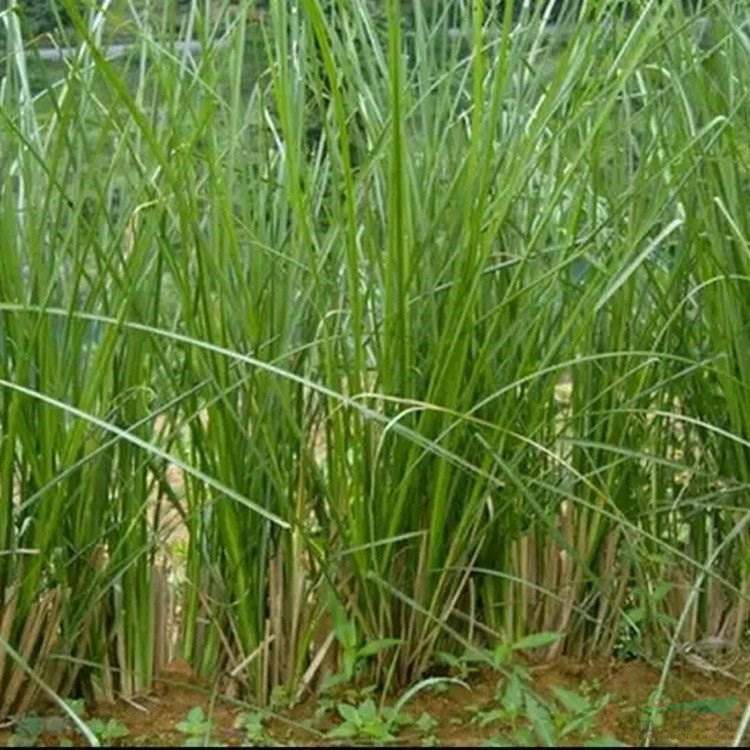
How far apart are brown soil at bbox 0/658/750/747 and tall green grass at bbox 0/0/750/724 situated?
35 millimetres

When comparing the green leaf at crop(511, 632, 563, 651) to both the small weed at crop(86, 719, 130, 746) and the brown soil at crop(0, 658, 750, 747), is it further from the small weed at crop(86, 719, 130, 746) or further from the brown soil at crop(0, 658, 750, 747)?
the small weed at crop(86, 719, 130, 746)

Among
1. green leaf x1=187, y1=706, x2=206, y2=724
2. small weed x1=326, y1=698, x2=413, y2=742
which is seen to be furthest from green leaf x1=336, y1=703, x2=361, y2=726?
green leaf x1=187, y1=706, x2=206, y2=724

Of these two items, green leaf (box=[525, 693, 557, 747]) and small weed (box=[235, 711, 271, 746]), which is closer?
green leaf (box=[525, 693, 557, 747])

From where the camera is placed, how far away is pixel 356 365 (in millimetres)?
1433

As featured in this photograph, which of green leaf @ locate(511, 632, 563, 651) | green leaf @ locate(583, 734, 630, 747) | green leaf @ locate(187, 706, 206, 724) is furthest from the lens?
green leaf @ locate(511, 632, 563, 651)

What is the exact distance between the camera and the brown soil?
Answer: 1.38 meters

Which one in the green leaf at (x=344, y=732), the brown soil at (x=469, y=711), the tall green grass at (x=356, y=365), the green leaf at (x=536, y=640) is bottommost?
the brown soil at (x=469, y=711)

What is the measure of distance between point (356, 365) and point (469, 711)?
36 cm

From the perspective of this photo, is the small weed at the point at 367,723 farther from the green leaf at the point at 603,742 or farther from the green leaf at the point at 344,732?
the green leaf at the point at 603,742

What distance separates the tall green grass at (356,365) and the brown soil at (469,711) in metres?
0.04

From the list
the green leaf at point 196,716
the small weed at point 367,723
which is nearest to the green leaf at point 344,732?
the small weed at point 367,723

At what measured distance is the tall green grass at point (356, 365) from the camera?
4.65ft

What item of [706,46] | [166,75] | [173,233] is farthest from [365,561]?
[706,46]

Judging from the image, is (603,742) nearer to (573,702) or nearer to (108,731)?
A: (573,702)
